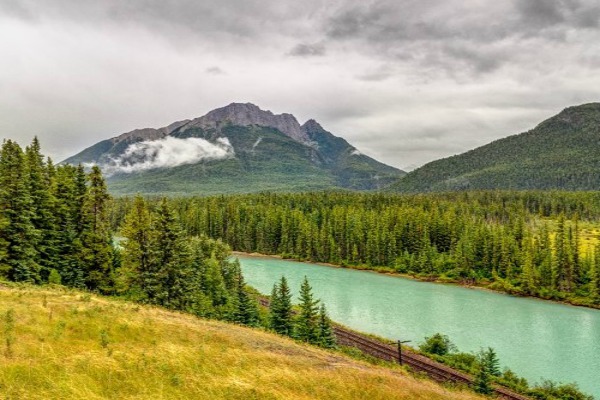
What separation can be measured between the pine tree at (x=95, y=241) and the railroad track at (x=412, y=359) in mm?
30110

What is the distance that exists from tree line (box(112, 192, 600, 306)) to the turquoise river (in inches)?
394

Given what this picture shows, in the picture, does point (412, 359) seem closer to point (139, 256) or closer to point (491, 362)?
point (491, 362)

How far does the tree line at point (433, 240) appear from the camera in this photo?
102 meters

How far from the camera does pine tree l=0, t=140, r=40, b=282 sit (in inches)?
1715

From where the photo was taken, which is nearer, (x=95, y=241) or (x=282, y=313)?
(x=282, y=313)

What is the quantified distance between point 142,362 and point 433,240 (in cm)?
13580

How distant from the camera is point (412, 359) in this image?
4941 centimetres

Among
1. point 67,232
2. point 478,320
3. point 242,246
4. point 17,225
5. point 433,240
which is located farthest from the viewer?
point 242,246

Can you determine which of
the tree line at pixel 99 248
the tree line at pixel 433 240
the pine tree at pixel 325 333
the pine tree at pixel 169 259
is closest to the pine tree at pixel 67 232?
the tree line at pixel 99 248

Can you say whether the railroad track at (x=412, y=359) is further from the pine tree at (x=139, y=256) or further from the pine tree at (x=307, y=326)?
the pine tree at (x=139, y=256)

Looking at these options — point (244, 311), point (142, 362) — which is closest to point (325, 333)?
point (244, 311)

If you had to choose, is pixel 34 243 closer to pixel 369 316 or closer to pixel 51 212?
pixel 51 212

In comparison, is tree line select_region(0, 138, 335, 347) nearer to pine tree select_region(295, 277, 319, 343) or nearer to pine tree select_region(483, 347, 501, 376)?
pine tree select_region(295, 277, 319, 343)

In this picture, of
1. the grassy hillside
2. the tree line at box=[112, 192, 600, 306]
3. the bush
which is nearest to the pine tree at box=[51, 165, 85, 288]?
the grassy hillside
